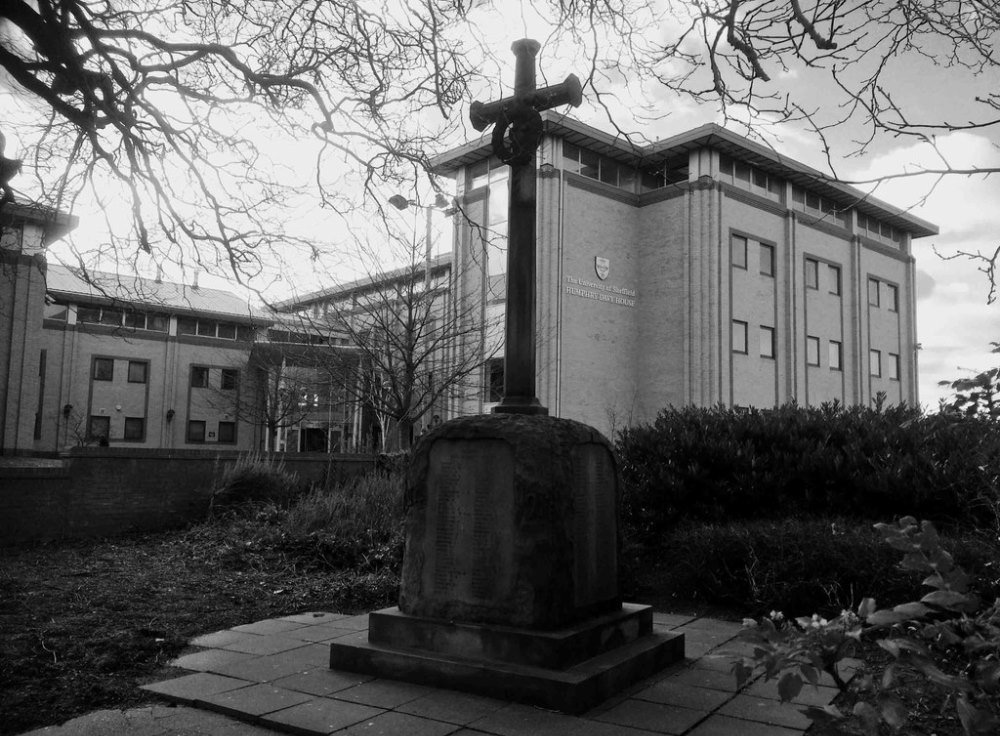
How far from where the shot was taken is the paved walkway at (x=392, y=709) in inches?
165

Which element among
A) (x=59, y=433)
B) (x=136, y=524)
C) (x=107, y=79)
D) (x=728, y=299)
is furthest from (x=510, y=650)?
(x=59, y=433)

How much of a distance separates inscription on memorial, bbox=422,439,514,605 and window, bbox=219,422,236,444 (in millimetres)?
44053

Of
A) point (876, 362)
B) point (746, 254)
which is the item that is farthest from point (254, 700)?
point (876, 362)

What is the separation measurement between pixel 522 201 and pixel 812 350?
110 ft

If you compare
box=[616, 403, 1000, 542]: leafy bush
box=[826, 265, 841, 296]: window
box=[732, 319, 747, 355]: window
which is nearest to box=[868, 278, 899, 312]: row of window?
box=[826, 265, 841, 296]: window

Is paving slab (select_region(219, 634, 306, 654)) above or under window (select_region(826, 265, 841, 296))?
under

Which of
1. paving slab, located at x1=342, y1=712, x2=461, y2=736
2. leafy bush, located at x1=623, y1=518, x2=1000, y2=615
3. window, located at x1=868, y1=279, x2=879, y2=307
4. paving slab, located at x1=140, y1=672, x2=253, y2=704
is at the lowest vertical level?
paving slab, located at x1=140, y1=672, x2=253, y2=704

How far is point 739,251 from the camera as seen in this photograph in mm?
32781

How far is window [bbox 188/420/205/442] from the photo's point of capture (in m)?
45.3

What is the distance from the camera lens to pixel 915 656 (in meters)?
2.55

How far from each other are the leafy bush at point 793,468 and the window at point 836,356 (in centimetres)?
2974

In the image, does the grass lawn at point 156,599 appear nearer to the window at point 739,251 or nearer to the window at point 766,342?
the window at point 739,251

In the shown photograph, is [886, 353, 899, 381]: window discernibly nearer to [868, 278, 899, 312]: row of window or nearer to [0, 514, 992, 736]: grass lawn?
[868, 278, 899, 312]: row of window

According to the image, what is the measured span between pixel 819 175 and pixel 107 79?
682 centimetres
